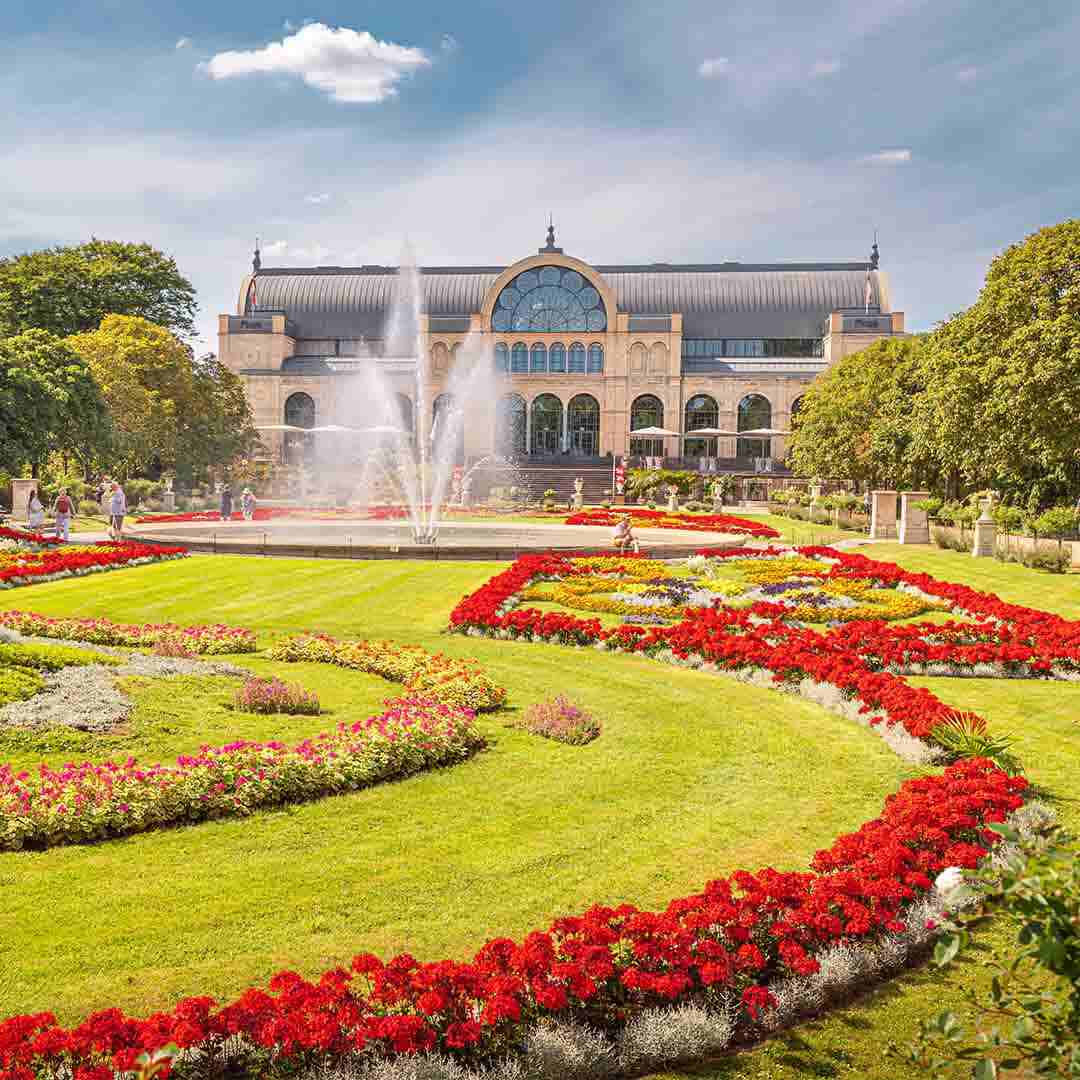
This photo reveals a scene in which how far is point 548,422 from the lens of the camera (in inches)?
3113

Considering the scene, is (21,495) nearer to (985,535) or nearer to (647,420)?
(985,535)

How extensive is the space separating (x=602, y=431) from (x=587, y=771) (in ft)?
231

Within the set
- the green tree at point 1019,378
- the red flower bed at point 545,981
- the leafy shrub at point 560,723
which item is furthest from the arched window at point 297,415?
the red flower bed at point 545,981

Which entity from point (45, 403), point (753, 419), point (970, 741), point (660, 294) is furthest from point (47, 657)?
point (660, 294)

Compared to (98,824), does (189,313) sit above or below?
above

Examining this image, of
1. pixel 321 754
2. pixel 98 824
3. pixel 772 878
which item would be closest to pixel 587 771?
pixel 321 754

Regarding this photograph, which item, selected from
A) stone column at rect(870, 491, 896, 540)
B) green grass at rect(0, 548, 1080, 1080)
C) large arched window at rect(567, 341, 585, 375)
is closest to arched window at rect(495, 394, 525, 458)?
large arched window at rect(567, 341, 585, 375)

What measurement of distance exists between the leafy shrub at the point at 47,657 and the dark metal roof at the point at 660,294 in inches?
2797

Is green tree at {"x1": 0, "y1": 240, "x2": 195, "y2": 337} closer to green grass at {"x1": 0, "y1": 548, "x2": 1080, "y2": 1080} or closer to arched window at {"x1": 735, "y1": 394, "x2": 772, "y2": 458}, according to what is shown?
arched window at {"x1": 735, "y1": 394, "x2": 772, "y2": 458}

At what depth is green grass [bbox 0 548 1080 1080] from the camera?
5.41m

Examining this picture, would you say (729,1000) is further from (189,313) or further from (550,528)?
(189,313)

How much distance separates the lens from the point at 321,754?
845cm

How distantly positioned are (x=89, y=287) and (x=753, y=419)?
1848 inches

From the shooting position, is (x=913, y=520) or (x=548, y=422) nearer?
(x=913, y=520)
